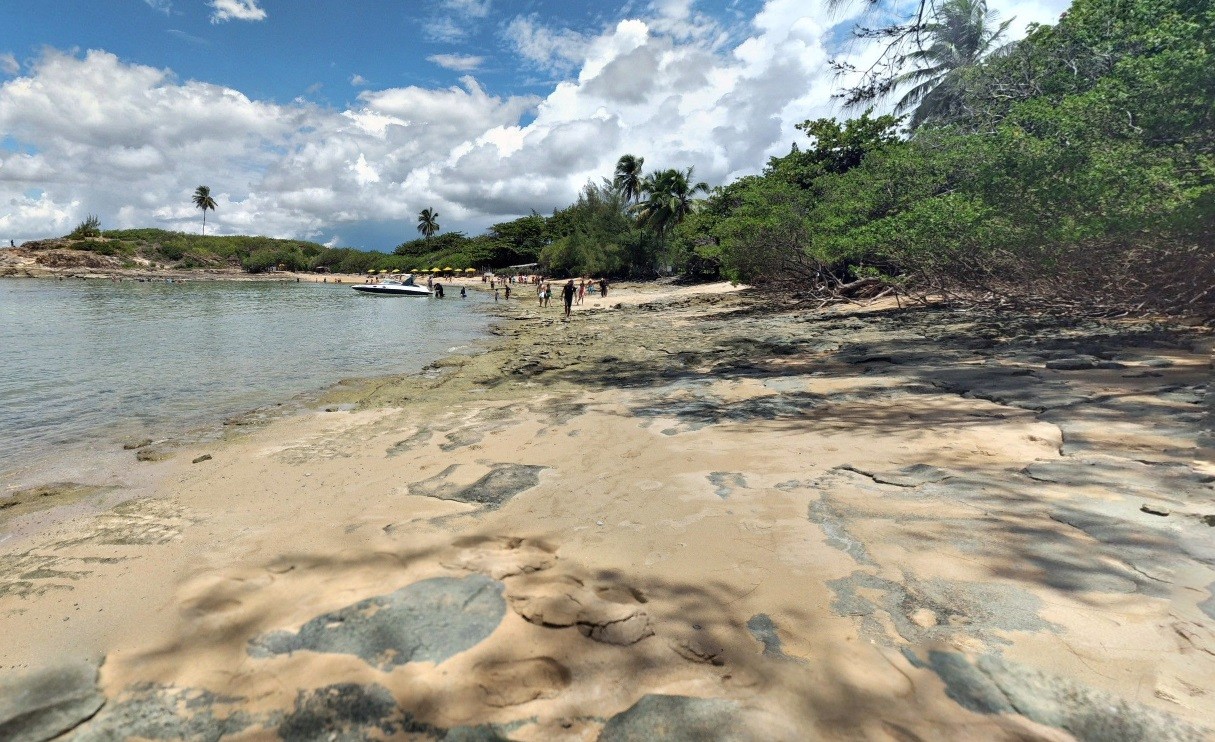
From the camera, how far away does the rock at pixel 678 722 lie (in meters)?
1.88

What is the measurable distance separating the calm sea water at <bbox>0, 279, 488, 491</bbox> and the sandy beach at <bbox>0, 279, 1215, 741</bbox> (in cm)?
269

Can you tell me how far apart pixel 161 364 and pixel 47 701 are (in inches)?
567

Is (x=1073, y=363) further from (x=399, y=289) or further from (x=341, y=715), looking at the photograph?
(x=399, y=289)

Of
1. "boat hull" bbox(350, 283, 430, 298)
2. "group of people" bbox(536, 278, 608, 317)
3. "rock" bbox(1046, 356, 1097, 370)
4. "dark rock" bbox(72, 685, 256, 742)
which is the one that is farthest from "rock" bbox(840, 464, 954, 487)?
"boat hull" bbox(350, 283, 430, 298)

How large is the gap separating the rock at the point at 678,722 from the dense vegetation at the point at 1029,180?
302 inches

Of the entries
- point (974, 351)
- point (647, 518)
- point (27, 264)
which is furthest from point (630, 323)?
point (27, 264)

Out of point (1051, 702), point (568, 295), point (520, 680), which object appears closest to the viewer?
point (1051, 702)

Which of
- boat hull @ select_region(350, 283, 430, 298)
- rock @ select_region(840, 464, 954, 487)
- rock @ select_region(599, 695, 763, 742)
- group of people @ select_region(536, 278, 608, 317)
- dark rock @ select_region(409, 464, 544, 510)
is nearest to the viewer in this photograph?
rock @ select_region(599, 695, 763, 742)

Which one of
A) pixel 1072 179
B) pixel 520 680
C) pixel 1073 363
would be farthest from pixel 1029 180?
pixel 520 680

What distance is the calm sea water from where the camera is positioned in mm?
8078

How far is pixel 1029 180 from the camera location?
34.1 feet

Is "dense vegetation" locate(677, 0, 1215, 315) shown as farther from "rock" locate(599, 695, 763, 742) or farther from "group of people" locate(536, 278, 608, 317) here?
"group of people" locate(536, 278, 608, 317)

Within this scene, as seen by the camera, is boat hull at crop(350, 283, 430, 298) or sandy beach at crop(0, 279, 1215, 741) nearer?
sandy beach at crop(0, 279, 1215, 741)

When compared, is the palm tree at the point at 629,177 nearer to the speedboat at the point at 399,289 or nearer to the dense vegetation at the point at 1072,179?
the speedboat at the point at 399,289
